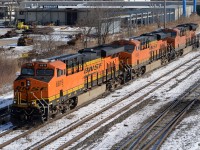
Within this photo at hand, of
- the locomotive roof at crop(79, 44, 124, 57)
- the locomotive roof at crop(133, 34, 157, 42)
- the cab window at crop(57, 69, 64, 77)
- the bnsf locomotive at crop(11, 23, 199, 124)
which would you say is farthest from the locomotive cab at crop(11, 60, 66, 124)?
the locomotive roof at crop(133, 34, 157, 42)

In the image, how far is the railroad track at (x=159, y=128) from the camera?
1695 cm

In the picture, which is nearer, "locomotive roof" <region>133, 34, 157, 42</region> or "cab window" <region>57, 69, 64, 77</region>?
"cab window" <region>57, 69, 64, 77</region>

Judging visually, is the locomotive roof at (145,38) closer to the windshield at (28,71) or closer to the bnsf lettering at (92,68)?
the bnsf lettering at (92,68)

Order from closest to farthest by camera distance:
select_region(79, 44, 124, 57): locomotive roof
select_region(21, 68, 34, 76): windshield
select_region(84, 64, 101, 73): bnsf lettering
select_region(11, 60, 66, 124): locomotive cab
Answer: select_region(11, 60, 66, 124): locomotive cab, select_region(21, 68, 34, 76): windshield, select_region(84, 64, 101, 73): bnsf lettering, select_region(79, 44, 124, 57): locomotive roof

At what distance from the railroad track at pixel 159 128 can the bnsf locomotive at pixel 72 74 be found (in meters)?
4.40

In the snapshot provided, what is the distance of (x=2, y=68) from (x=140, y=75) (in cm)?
1032

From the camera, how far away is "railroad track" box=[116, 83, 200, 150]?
1695 cm

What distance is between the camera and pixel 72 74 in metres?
22.3

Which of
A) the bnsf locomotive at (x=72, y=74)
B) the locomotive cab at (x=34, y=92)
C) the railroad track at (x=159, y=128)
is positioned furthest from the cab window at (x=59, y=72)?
the railroad track at (x=159, y=128)

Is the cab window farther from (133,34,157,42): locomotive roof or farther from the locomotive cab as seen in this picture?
(133,34,157,42): locomotive roof

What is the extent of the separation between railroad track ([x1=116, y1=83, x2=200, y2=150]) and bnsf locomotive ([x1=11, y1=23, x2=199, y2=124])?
4.40 m

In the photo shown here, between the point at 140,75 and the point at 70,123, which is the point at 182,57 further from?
the point at 70,123

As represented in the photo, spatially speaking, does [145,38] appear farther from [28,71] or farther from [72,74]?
[28,71]

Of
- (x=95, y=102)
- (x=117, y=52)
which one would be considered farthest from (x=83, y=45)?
(x=95, y=102)
